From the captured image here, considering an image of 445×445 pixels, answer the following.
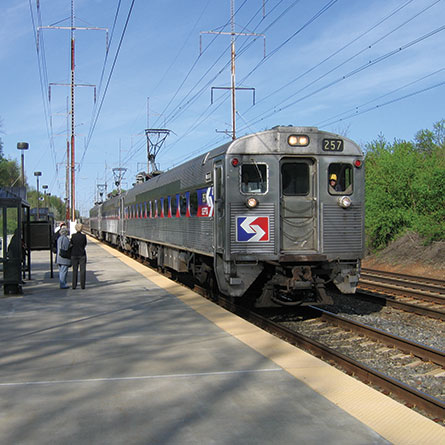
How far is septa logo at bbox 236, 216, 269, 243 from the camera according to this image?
30.2 ft

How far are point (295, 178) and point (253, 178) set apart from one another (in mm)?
864

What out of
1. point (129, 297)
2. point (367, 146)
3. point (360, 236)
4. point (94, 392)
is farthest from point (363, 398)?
point (367, 146)

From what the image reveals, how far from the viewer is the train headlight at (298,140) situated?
951cm

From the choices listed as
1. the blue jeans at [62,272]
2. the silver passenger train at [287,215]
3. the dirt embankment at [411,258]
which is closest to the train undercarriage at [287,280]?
the silver passenger train at [287,215]

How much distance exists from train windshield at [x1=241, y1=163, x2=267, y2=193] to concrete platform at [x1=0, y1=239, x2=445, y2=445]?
2268 mm

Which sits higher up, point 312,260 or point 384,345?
point 312,260

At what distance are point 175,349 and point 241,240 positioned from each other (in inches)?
114

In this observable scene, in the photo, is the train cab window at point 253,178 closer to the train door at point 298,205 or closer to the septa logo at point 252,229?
the train door at point 298,205

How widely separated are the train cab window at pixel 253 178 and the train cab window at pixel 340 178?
4.10 ft

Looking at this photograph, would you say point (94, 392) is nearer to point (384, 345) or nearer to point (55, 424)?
point (55, 424)

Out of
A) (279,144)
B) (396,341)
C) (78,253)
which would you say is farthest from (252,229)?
(78,253)

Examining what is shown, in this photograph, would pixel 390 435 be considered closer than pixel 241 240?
Yes

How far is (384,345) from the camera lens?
8297mm

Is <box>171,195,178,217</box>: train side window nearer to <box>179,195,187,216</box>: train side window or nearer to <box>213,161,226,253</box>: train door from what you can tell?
<box>179,195,187,216</box>: train side window
